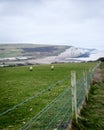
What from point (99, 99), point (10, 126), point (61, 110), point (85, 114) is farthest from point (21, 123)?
point (99, 99)

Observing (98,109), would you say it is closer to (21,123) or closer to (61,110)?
(61,110)

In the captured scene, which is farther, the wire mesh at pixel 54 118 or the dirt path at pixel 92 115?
the dirt path at pixel 92 115

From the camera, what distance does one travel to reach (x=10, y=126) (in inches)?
498

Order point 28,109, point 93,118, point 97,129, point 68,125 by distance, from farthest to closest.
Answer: point 28,109, point 93,118, point 97,129, point 68,125

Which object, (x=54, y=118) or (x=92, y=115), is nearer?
(x=54, y=118)

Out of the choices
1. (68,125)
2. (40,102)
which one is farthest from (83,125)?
(40,102)

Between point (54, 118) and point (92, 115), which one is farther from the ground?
point (54, 118)

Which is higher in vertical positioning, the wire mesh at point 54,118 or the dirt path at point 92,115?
the wire mesh at point 54,118

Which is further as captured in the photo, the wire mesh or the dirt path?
the dirt path

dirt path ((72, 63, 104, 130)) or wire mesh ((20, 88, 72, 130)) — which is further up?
wire mesh ((20, 88, 72, 130))

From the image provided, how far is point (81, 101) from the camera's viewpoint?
16734 mm

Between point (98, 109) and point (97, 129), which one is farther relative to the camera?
point (98, 109)

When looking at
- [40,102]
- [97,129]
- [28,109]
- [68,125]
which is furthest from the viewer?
[40,102]

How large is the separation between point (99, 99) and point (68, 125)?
768 centimetres
